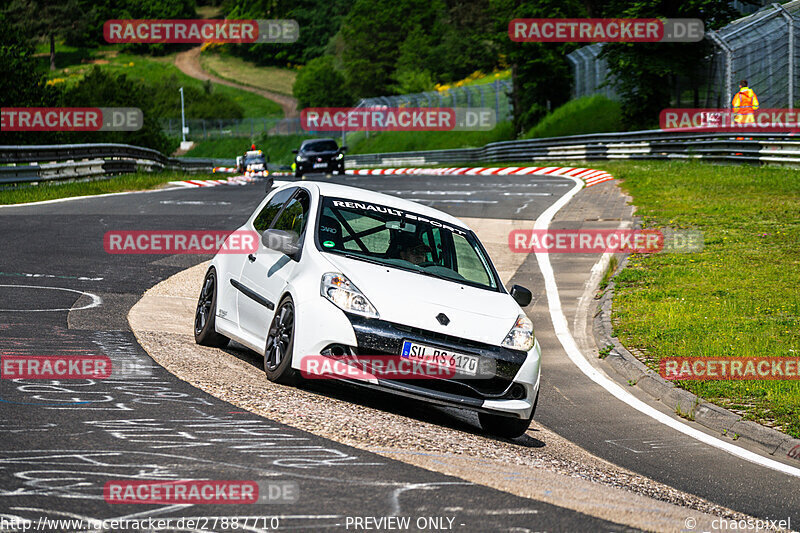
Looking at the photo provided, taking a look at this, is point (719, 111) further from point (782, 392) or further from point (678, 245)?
point (782, 392)

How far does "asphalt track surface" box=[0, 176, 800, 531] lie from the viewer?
15.3ft

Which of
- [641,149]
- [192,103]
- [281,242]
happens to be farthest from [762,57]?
[192,103]

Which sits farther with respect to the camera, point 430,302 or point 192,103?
point 192,103

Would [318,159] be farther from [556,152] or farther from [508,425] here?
[508,425]

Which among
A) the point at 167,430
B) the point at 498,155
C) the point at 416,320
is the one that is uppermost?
the point at 498,155

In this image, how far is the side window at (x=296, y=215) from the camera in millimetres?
8531

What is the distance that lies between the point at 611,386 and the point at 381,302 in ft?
11.7

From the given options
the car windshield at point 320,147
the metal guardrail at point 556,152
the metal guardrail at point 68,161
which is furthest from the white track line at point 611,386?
the car windshield at point 320,147

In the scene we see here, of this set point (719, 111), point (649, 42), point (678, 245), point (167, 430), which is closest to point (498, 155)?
point (649, 42)

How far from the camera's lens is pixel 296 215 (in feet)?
28.6

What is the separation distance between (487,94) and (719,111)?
28.3 metres

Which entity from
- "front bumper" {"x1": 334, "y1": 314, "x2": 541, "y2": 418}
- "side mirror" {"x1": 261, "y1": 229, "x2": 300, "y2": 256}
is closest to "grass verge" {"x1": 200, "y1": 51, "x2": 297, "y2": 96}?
"side mirror" {"x1": 261, "y1": 229, "x2": 300, "y2": 256}

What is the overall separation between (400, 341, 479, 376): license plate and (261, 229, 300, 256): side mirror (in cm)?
144

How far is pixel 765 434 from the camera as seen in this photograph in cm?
792
